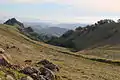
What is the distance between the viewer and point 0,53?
36.9 m

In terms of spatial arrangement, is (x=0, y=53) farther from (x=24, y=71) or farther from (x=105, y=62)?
(x=105, y=62)

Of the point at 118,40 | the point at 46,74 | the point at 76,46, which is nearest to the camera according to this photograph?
the point at 46,74

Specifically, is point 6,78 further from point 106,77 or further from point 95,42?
point 95,42

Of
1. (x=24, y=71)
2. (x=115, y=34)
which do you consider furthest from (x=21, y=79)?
(x=115, y=34)

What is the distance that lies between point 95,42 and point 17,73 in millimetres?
157895

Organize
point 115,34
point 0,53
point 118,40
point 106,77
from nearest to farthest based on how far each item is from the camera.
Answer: point 0,53
point 106,77
point 118,40
point 115,34

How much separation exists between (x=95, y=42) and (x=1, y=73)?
6312 inches

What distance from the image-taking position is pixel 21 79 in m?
28.8

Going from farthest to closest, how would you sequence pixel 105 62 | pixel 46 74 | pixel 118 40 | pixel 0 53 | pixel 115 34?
pixel 115 34, pixel 118 40, pixel 105 62, pixel 0 53, pixel 46 74

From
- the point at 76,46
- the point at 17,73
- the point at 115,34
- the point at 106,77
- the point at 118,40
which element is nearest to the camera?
the point at 17,73

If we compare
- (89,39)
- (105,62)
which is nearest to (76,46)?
(89,39)

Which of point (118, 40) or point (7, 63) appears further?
point (118, 40)

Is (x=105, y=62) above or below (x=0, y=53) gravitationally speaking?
below

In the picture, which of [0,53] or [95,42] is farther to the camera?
[95,42]
